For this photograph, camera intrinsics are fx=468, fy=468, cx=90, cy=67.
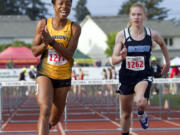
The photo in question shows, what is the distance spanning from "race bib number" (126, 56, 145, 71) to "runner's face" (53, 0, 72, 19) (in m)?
1.10

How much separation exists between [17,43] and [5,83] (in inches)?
2074

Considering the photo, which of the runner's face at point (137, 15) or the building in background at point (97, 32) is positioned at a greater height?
the building in background at point (97, 32)

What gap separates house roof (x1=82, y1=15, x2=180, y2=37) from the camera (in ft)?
233

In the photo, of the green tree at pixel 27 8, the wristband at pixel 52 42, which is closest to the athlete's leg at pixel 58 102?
the wristband at pixel 52 42

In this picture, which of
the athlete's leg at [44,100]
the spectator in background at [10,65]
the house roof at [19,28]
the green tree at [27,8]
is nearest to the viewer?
the athlete's leg at [44,100]

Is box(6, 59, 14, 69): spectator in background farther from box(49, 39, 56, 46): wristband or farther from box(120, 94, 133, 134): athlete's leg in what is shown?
box(49, 39, 56, 46): wristband

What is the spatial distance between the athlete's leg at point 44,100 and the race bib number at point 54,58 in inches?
8.2

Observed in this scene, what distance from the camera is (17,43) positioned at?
6272 cm

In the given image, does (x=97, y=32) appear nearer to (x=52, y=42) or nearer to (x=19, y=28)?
(x=19, y=28)

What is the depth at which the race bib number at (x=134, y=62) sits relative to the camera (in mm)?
6199

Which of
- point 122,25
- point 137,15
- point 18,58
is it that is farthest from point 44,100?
point 122,25

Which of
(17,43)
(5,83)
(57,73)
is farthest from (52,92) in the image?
(17,43)

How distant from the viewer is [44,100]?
211 inches

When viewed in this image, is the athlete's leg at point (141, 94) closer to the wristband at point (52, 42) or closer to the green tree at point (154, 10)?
the wristband at point (52, 42)
